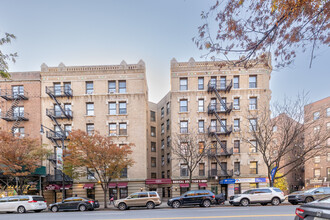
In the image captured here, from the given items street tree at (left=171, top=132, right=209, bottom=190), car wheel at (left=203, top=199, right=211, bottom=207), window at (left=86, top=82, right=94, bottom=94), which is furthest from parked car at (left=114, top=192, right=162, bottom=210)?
window at (left=86, top=82, right=94, bottom=94)

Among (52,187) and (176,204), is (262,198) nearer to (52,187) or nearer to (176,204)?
(176,204)

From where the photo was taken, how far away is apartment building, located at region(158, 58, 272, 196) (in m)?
28.6

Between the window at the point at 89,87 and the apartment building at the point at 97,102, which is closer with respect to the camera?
the apartment building at the point at 97,102

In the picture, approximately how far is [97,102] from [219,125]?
15527 millimetres

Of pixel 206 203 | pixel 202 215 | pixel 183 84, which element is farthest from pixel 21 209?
pixel 183 84

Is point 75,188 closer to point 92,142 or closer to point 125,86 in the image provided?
point 92,142

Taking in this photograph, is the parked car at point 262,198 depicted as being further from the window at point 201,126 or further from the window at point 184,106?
the window at point 184,106

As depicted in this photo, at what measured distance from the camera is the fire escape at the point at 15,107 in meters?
29.1

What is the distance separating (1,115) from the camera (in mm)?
29422

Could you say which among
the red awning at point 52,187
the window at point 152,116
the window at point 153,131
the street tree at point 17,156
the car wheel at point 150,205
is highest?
the window at point 152,116

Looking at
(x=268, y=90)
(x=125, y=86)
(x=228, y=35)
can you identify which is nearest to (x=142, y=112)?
(x=125, y=86)

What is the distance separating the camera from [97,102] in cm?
2997

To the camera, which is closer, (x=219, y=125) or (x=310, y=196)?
(x=310, y=196)

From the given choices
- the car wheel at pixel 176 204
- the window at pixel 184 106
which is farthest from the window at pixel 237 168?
the car wheel at pixel 176 204
